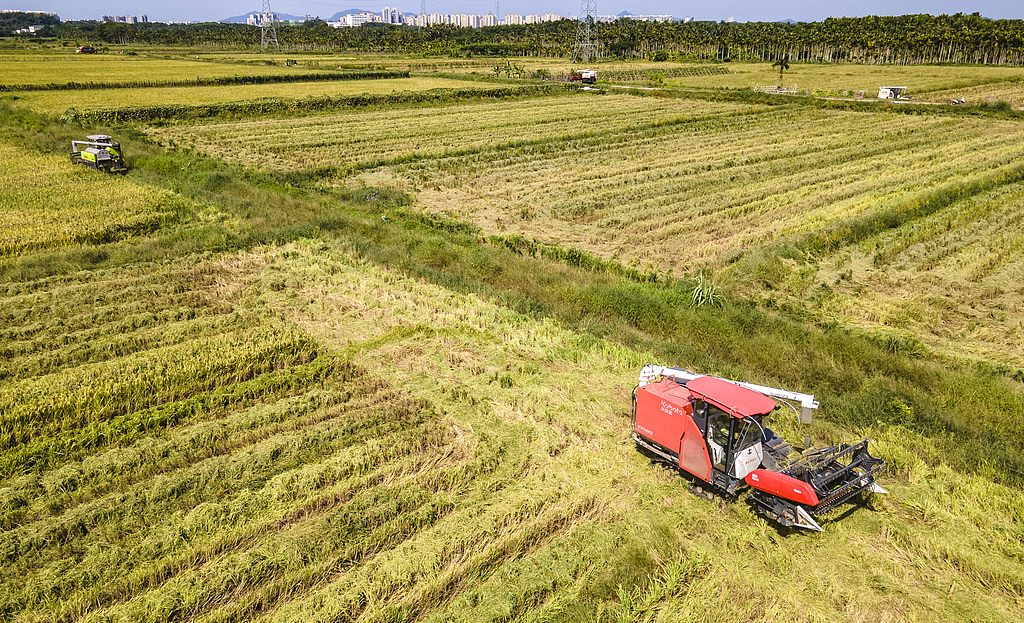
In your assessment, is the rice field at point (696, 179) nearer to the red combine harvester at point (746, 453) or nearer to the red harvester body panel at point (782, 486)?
the red combine harvester at point (746, 453)

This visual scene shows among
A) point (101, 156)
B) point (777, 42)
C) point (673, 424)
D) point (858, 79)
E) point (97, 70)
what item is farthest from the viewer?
point (777, 42)

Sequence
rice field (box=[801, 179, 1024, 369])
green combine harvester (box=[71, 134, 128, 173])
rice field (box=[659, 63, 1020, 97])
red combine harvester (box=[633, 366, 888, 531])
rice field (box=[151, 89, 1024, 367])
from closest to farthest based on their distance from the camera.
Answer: red combine harvester (box=[633, 366, 888, 531]) < rice field (box=[801, 179, 1024, 369]) < rice field (box=[151, 89, 1024, 367]) < green combine harvester (box=[71, 134, 128, 173]) < rice field (box=[659, 63, 1020, 97])

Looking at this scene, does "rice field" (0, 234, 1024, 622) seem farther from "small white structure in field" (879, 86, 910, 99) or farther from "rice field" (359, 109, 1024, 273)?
"small white structure in field" (879, 86, 910, 99)

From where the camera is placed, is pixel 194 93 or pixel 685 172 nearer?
pixel 685 172

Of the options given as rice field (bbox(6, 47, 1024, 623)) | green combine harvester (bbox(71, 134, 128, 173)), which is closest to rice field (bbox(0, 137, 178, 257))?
rice field (bbox(6, 47, 1024, 623))

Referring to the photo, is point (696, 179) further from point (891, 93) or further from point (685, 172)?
point (891, 93)

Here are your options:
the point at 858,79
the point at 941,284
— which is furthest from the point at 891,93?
the point at 941,284
